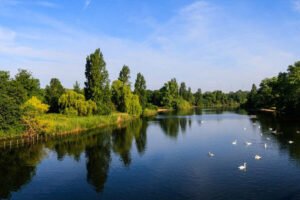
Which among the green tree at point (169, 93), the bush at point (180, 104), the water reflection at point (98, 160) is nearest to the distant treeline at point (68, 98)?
the water reflection at point (98, 160)

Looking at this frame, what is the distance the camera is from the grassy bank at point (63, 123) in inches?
1515

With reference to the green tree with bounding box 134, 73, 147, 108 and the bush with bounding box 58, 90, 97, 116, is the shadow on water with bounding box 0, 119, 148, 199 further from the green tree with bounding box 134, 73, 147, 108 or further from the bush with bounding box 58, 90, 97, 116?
the green tree with bounding box 134, 73, 147, 108

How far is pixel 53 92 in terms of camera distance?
8862 centimetres

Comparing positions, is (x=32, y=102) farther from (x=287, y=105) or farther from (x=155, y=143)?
(x=287, y=105)

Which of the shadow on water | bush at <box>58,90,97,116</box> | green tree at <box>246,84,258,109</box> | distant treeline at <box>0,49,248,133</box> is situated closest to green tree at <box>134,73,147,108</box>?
distant treeline at <box>0,49,248,133</box>

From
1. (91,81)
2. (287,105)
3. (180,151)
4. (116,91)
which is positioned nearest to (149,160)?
(180,151)

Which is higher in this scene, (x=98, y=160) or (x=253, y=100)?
(x=253, y=100)

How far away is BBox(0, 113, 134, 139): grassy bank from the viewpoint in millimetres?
38484

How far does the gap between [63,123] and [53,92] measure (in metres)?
48.7

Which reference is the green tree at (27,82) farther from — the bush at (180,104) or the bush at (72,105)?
the bush at (180,104)

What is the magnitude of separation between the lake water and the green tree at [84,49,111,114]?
22826 mm

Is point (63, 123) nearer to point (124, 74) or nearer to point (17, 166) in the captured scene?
point (17, 166)

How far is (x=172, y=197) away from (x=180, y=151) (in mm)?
15247

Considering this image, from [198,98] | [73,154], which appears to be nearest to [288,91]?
[73,154]
